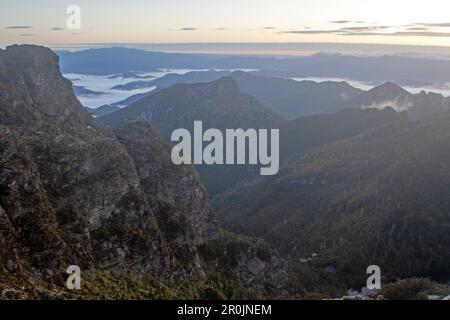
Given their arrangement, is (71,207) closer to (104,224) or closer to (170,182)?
(104,224)

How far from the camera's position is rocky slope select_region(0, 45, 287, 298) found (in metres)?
61.9

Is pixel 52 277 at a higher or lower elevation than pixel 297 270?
higher

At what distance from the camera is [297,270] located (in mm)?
189500

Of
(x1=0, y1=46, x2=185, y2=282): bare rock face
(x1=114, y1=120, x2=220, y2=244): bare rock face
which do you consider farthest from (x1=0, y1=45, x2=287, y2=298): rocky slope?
(x1=114, y1=120, x2=220, y2=244): bare rock face

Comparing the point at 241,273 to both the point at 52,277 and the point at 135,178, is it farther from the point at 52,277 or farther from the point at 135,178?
Result: the point at 52,277

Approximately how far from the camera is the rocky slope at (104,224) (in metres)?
61.9

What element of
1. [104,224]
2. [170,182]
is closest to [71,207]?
[104,224]

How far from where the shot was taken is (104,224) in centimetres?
9981

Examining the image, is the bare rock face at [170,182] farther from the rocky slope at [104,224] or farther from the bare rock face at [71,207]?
the bare rock face at [71,207]

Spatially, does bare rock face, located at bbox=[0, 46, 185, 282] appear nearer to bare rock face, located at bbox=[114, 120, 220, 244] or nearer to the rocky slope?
the rocky slope

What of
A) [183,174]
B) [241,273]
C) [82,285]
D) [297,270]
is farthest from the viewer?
[297,270]
